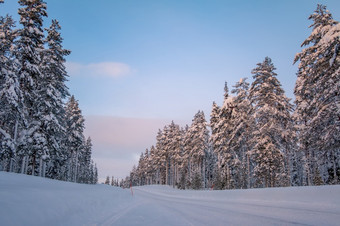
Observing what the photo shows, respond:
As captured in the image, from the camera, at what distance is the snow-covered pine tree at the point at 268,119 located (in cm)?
2384

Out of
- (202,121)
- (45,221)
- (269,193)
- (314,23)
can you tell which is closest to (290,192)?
(269,193)

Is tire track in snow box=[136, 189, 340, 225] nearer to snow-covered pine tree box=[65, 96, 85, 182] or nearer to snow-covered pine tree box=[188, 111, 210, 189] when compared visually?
snow-covered pine tree box=[65, 96, 85, 182]

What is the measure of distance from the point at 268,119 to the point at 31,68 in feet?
78.0

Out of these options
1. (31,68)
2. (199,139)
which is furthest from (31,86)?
(199,139)

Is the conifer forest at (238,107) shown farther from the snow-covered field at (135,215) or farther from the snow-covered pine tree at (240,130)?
the snow-covered field at (135,215)

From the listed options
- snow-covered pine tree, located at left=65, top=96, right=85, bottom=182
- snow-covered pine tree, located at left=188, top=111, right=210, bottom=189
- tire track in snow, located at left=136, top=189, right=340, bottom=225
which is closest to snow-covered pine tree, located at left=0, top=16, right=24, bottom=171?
tire track in snow, located at left=136, top=189, right=340, bottom=225

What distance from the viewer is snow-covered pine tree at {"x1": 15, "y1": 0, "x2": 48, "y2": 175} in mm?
20688

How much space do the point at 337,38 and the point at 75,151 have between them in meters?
43.8

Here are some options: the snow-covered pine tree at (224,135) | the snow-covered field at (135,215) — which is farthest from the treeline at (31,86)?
the snow-covered pine tree at (224,135)

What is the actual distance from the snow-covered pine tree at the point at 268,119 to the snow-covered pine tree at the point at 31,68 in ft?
71.0

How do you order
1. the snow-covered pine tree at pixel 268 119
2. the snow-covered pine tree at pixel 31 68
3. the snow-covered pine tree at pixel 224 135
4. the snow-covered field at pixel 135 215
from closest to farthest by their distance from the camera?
the snow-covered field at pixel 135 215 → the snow-covered pine tree at pixel 31 68 → the snow-covered pine tree at pixel 268 119 → the snow-covered pine tree at pixel 224 135

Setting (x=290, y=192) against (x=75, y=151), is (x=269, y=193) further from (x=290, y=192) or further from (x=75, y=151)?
(x=75, y=151)

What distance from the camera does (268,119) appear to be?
2466 cm

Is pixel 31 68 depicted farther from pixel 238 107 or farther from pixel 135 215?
pixel 238 107
